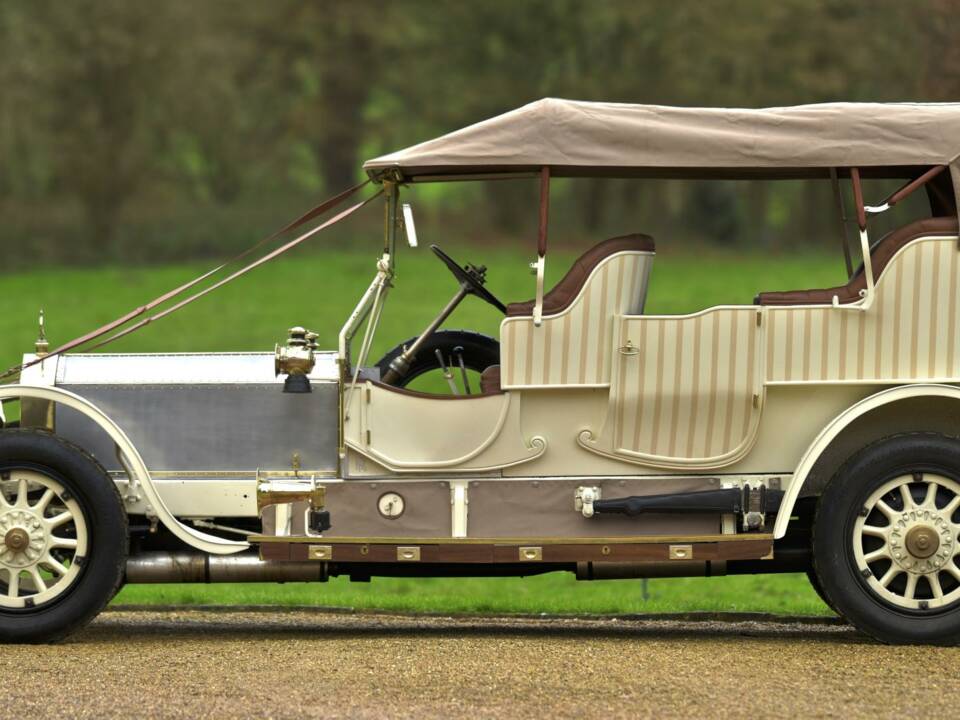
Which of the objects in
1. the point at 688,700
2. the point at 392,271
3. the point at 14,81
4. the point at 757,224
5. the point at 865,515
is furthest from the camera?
the point at 757,224

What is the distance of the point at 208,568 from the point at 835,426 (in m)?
2.84

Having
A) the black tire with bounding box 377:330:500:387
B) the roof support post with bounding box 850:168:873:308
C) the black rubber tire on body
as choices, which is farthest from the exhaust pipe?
the roof support post with bounding box 850:168:873:308

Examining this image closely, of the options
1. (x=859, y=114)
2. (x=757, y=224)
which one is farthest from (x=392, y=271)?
(x=757, y=224)

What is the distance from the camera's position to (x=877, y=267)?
7.48 meters

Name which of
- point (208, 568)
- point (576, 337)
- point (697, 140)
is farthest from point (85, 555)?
point (697, 140)

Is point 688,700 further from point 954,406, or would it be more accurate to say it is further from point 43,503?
point 43,503

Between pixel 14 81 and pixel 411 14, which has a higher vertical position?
pixel 411 14

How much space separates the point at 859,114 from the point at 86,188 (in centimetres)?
3249

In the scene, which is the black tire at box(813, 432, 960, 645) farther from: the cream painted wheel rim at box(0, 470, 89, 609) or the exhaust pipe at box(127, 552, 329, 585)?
the cream painted wheel rim at box(0, 470, 89, 609)

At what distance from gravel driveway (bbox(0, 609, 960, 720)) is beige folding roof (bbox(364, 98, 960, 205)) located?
213 centimetres

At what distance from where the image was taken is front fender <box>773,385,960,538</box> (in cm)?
733

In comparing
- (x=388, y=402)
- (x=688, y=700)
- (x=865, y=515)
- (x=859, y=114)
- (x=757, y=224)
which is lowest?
(x=688, y=700)

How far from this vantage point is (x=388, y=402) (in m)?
7.67

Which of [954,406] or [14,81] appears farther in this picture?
[14,81]
